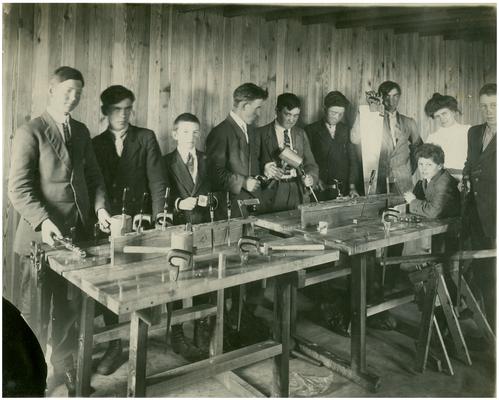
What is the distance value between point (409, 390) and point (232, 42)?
2796 millimetres

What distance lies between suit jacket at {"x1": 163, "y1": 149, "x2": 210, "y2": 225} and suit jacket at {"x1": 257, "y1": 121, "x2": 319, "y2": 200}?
580 mm

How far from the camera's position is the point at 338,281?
16.3 feet

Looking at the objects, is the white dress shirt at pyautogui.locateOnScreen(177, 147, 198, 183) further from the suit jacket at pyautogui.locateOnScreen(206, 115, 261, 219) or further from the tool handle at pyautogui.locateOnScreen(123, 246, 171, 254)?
the tool handle at pyautogui.locateOnScreen(123, 246, 171, 254)

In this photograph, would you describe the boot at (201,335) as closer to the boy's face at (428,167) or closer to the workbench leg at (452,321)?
the workbench leg at (452,321)

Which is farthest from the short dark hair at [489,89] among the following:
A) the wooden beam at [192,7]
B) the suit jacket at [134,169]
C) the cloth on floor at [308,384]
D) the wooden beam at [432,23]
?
the suit jacket at [134,169]

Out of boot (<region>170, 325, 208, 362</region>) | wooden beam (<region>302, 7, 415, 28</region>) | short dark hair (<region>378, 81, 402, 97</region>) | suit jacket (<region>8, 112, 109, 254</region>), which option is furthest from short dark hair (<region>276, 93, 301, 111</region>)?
boot (<region>170, 325, 208, 362</region>)

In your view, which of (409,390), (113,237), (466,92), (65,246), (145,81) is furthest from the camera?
(466,92)

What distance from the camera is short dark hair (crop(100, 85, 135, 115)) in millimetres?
3439

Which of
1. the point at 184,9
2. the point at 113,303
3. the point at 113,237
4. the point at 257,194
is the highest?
the point at 184,9

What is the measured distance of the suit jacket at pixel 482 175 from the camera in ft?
12.6

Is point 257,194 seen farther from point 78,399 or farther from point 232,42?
point 78,399

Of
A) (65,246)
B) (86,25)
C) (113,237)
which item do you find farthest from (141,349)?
(86,25)

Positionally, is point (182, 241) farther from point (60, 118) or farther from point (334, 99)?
point (334, 99)

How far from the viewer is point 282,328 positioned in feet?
9.75
